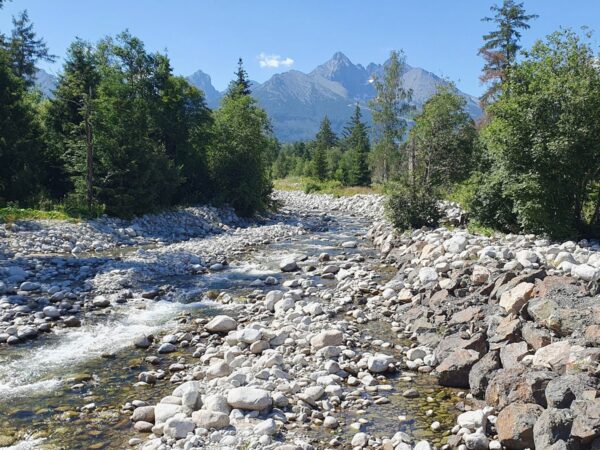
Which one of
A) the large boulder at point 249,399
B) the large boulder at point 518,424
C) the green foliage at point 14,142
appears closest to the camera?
the large boulder at point 518,424

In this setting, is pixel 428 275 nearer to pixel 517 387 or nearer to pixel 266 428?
pixel 517 387

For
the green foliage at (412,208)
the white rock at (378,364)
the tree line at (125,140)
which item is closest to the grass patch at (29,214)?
the tree line at (125,140)

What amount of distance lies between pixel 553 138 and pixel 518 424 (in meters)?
10.7

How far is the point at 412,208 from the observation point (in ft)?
73.2

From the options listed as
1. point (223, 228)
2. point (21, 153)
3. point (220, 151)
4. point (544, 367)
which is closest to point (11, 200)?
point (21, 153)

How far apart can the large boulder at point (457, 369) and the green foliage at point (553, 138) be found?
26.6 feet

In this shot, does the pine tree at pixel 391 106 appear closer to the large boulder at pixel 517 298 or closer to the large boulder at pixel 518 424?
the large boulder at pixel 517 298

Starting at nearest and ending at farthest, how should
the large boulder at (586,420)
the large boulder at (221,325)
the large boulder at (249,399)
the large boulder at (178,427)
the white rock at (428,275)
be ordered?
the large boulder at (586,420) → the large boulder at (178,427) → the large boulder at (249,399) → the large boulder at (221,325) → the white rock at (428,275)

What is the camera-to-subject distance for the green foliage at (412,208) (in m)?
22.2

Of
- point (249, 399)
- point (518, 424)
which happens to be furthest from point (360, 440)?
point (518, 424)

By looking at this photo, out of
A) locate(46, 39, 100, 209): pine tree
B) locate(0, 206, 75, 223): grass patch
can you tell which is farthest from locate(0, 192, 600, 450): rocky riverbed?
locate(46, 39, 100, 209): pine tree

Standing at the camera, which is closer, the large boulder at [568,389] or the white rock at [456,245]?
the large boulder at [568,389]

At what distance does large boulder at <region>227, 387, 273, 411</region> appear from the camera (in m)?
7.17

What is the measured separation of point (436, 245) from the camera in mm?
16344
